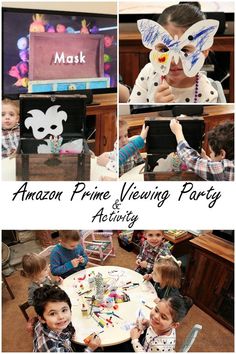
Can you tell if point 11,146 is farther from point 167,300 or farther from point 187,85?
point 167,300

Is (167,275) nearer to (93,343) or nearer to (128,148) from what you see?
(93,343)

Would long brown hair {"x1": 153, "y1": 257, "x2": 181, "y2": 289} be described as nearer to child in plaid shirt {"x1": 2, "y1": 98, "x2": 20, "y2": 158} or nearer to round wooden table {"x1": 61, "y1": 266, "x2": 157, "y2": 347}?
round wooden table {"x1": 61, "y1": 266, "x2": 157, "y2": 347}

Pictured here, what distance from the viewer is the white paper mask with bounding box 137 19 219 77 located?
75 cm

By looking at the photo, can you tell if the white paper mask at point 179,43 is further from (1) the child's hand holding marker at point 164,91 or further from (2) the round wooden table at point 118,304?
(2) the round wooden table at point 118,304

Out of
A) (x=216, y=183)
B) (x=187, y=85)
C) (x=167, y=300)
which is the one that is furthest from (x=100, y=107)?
(x=167, y=300)

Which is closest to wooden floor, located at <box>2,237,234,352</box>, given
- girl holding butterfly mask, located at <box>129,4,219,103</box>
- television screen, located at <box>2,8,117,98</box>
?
television screen, located at <box>2,8,117,98</box>

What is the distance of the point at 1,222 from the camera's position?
0.79 metres

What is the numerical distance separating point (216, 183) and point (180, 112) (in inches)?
6.8

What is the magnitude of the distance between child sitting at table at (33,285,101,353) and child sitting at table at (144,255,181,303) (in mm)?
359

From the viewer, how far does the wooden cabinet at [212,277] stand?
1.43m

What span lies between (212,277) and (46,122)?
104 centimetres

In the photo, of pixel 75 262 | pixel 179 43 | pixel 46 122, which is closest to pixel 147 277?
pixel 75 262

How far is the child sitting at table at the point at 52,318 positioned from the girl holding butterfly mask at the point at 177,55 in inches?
22.4

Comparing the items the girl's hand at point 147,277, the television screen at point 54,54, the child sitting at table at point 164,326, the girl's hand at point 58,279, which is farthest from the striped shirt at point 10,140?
the girl's hand at point 147,277
